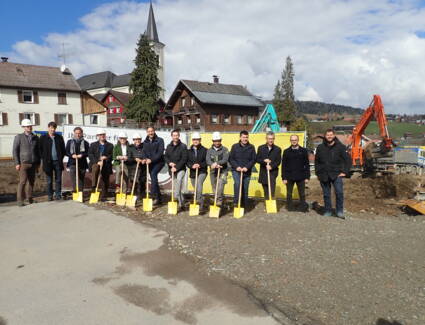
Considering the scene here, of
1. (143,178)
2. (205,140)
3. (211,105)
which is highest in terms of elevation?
→ (211,105)

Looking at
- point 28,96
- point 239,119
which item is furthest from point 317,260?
point 239,119

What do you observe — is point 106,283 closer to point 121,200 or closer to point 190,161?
point 190,161

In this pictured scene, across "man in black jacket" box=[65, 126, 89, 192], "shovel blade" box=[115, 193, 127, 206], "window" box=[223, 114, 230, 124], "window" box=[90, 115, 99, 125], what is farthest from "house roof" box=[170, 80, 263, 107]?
"shovel blade" box=[115, 193, 127, 206]

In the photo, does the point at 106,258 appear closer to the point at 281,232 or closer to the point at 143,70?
the point at 281,232

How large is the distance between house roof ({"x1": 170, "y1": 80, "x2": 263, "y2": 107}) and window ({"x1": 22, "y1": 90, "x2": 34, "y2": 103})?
56.6 ft

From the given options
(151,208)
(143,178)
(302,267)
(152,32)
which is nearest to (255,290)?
(302,267)

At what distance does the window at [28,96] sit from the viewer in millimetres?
33162

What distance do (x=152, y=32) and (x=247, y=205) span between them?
228 ft

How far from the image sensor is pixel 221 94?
42.3 meters

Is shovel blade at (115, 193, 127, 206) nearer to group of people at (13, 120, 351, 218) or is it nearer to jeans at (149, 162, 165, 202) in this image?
group of people at (13, 120, 351, 218)

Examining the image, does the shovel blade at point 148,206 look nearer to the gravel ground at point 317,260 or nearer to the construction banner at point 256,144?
the gravel ground at point 317,260

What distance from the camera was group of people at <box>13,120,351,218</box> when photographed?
6781 mm

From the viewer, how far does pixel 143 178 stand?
8070 mm

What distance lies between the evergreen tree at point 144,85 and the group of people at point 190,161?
30.9 metres
